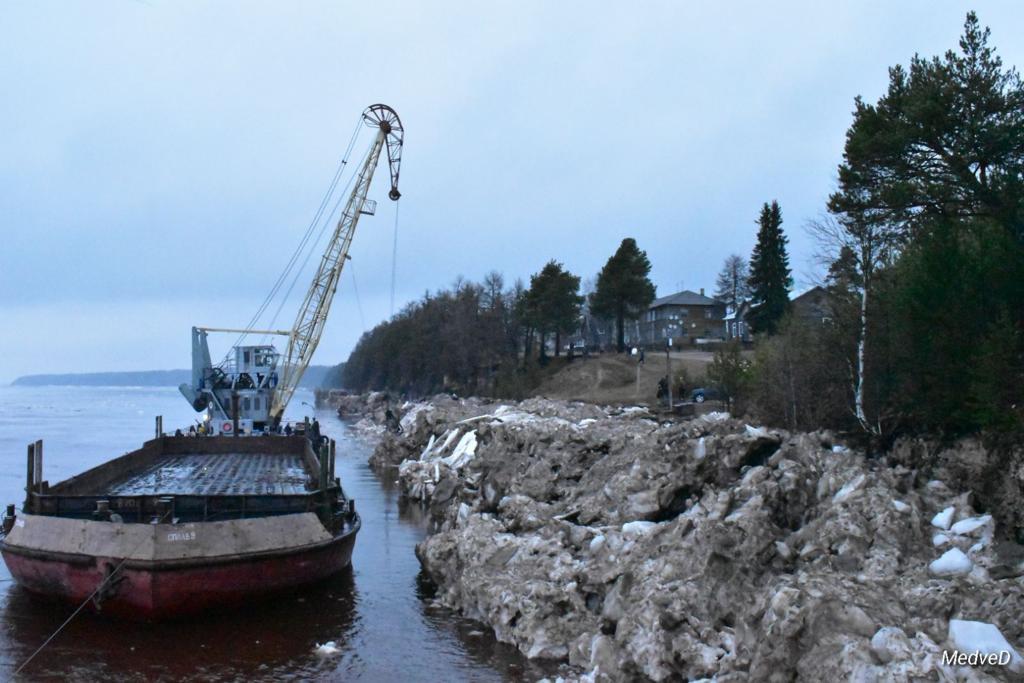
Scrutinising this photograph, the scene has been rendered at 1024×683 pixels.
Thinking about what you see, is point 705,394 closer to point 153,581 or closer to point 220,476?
point 220,476

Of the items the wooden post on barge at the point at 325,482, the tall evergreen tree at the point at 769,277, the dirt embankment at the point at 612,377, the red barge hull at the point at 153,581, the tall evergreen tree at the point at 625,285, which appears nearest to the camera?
the red barge hull at the point at 153,581

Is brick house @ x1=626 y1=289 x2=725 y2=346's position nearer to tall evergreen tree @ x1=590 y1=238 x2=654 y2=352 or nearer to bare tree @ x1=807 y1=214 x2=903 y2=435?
tall evergreen tree @ x1=590 y1=238 x2=654 y2=352

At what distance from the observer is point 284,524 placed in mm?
14109

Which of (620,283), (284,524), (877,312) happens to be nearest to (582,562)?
(284,524)

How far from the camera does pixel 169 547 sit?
12.6m

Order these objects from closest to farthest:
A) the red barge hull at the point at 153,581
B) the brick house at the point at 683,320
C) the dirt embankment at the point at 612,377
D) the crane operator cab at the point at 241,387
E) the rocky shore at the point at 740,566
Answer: the rocky shore at the point at 740,566, the red barge hull at the point at 153,581, the crane operator cab at the point at 241,387, the dirt embankment at the point at 612,377, the brick house at the point at 683,320

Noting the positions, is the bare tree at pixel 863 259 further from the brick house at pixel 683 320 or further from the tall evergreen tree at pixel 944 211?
the brick house at pixel 683 320

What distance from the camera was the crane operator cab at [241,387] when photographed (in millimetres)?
38938

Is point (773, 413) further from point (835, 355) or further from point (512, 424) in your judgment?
point (512, 424)

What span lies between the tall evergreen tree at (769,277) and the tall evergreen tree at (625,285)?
9739 millimetres

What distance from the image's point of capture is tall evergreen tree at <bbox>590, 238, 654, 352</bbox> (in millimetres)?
68062

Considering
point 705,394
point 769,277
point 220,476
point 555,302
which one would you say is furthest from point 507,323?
point 220,476

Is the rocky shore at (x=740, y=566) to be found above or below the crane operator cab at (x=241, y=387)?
below

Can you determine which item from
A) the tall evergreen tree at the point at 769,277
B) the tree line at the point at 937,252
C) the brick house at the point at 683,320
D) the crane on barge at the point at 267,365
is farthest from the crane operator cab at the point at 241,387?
the brick house at the point at 683,320
